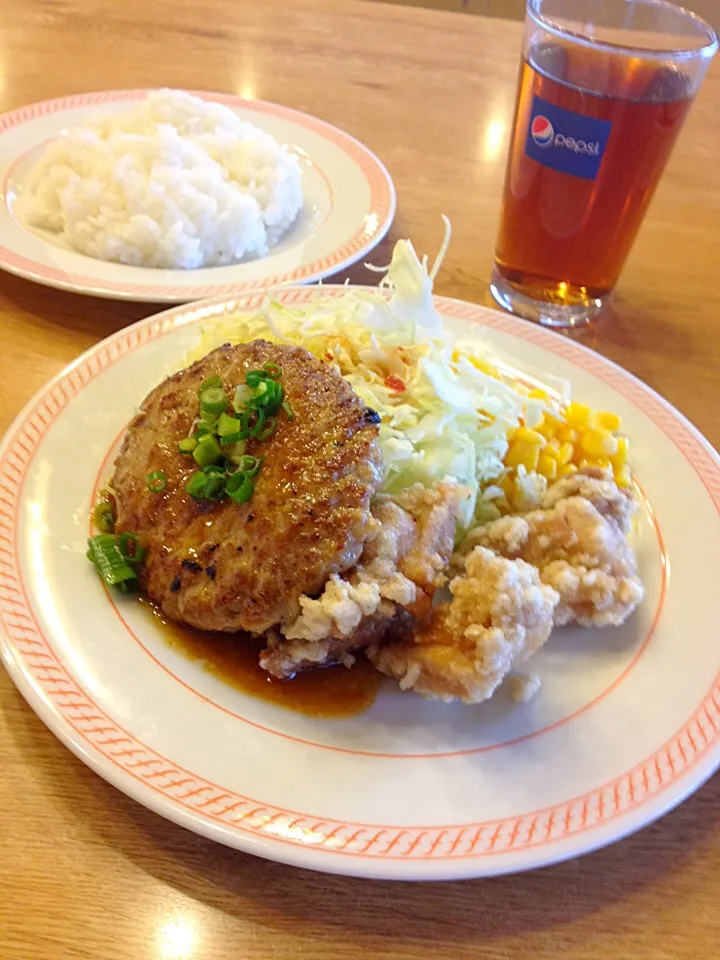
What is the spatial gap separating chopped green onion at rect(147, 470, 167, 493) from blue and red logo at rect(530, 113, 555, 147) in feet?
5.21

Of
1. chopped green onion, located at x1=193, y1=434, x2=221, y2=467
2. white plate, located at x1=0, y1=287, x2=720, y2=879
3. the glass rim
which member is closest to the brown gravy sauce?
white plate, located at x1=0, y1=287, x2=720, y2=879

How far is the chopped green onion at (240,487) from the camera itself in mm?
1599

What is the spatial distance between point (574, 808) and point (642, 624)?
0.52 meters

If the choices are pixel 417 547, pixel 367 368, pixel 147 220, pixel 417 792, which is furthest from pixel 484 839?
pixel 147 220

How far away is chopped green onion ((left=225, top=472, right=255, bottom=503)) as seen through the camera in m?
1.60

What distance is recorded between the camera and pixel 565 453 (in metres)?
2.04

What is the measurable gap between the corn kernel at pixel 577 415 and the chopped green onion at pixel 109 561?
120cm

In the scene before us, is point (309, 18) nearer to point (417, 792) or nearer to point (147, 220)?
point (147, 220)

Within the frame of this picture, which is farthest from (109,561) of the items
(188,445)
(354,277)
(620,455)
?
(354,277)

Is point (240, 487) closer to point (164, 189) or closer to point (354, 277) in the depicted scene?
point (354, 277)

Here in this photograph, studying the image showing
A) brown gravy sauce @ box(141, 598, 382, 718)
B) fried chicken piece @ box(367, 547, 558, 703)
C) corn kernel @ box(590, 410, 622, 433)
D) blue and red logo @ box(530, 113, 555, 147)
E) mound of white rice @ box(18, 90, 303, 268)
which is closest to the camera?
fried chicken piece @ box(367, 547, 558, 703)

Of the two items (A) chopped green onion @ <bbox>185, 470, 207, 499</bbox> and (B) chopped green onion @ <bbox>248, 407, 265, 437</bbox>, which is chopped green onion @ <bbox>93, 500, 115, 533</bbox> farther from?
(B) chopped green onion @ <bbox>248, 407, 265, 437</bbox>

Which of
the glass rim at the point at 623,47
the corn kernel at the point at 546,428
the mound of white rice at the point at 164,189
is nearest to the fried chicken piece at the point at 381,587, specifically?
the corn kernel at the point at 546,428

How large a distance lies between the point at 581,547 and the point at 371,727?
628mm
